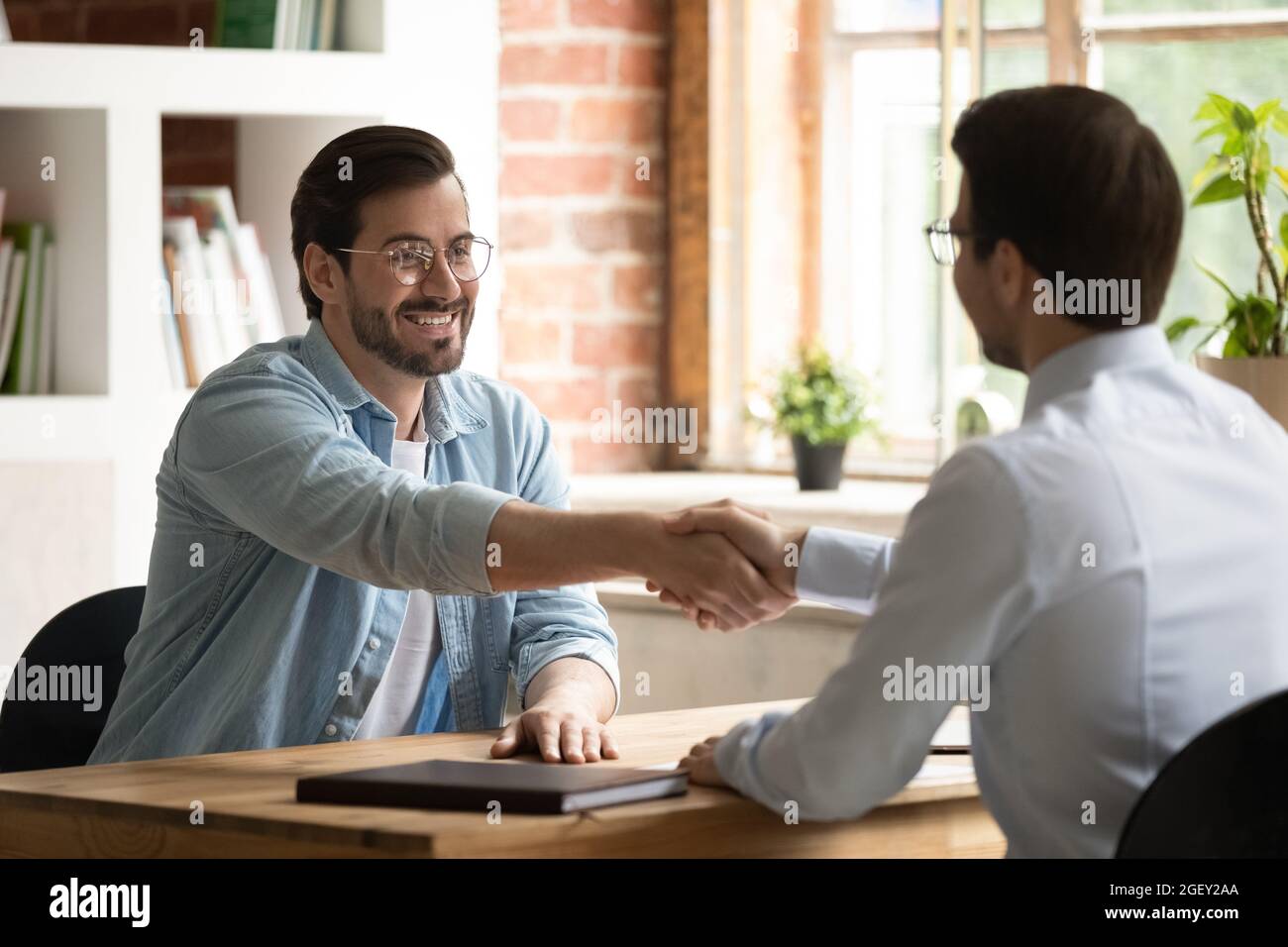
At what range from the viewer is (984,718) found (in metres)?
1.49

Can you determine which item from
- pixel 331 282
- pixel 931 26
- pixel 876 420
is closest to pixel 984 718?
pixel 331 282

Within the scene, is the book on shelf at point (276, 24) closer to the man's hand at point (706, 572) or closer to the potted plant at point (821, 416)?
the potted plant at point (821, 416)

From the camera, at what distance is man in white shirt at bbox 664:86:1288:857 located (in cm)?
140

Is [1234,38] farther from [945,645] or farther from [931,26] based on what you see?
[945,645]

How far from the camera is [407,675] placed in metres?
2.23

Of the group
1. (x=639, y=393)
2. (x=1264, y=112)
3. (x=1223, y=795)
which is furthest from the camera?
(x=639, y=393)

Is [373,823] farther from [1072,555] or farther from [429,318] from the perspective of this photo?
[429,318]

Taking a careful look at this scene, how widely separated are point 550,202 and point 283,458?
6.76ft

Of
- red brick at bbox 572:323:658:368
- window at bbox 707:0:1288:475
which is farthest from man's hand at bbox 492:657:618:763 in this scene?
red brick at bbox 572:323:658:368

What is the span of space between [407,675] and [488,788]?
0.68m

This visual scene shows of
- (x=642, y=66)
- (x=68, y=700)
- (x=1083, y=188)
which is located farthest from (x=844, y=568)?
(x=642, y=66)

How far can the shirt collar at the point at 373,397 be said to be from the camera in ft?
7.34

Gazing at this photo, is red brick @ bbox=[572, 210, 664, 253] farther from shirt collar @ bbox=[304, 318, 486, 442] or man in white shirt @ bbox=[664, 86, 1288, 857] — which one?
man in white shirt @ bbox=[664, 86, 1288, 857]

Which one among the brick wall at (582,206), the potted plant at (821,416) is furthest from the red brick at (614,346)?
the potted plant at (821,416)
